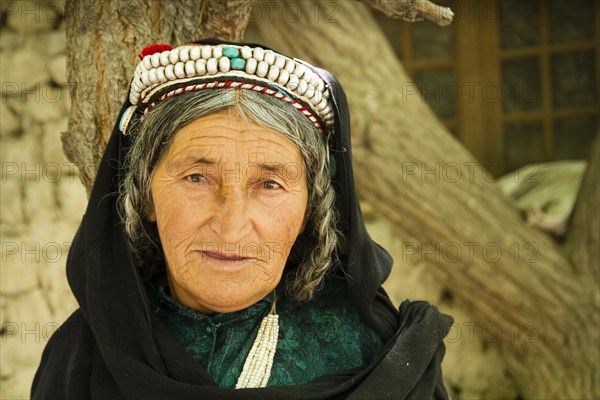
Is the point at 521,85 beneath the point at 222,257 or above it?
beneath

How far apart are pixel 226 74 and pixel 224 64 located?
25mm

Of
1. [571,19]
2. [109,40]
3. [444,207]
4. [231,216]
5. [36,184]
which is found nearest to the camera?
[231,216]

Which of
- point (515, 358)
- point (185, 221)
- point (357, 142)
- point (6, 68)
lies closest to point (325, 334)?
point (185, 221)

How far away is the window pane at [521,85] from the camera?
5340 mm

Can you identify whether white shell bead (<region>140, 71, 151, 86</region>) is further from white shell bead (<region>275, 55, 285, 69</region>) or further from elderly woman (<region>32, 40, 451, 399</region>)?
white shell bead (<region>275, 55, 285, 69</region>)

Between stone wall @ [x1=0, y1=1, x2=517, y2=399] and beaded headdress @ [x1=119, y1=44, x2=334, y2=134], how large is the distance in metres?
2.45

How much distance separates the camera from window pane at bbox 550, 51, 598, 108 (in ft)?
17.3

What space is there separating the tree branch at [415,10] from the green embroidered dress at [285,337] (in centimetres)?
87

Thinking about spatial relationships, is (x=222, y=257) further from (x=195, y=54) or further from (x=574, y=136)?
(x=574, y=136)

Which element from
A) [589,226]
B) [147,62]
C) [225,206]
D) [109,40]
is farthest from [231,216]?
[589,226]

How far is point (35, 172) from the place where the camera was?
173 inches

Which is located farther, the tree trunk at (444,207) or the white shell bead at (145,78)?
the tree trunk at (444,207)

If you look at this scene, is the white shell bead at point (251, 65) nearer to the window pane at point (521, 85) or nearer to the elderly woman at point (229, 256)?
the elderly woman at point (229, 256)

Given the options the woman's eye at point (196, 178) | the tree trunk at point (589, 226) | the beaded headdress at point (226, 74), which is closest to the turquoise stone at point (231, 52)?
the beaded headdress at point (226, 74)
